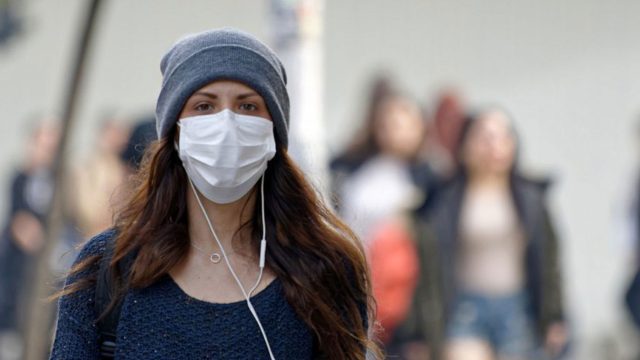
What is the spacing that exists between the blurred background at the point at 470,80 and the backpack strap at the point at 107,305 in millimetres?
9522

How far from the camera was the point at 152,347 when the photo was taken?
3150 millimetres

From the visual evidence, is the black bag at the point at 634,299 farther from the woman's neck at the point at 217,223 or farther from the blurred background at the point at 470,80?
the woman's neck at the point at 217,223

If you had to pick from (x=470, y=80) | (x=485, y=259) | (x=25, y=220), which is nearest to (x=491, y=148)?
(x=485, y=259)

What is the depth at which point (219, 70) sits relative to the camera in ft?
10.6

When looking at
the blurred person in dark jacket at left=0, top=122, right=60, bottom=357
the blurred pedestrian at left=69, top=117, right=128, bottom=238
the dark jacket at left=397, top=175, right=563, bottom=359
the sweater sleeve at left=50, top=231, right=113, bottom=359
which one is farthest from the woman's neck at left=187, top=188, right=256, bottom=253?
the blurred person in dark jacket at left=0, top=122, right=60, bottom=357

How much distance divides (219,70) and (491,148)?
8.05m

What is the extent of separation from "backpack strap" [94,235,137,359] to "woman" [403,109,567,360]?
7967 mm

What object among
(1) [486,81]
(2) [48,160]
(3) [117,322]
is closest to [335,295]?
(3) [117,322]

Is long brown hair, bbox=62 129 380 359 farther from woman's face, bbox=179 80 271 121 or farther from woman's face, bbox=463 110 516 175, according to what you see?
woman's face, bbox=463 110 516 175

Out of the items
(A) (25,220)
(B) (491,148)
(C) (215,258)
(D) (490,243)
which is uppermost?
(C) (215,258)

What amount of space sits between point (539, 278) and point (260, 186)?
314 inches

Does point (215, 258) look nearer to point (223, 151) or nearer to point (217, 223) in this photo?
point (217, 223)

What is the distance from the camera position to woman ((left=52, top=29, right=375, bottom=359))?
3.18 metres

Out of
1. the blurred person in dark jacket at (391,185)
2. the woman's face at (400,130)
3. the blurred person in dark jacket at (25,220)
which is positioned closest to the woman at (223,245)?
the blurred person in dark jacket at (391,185)
